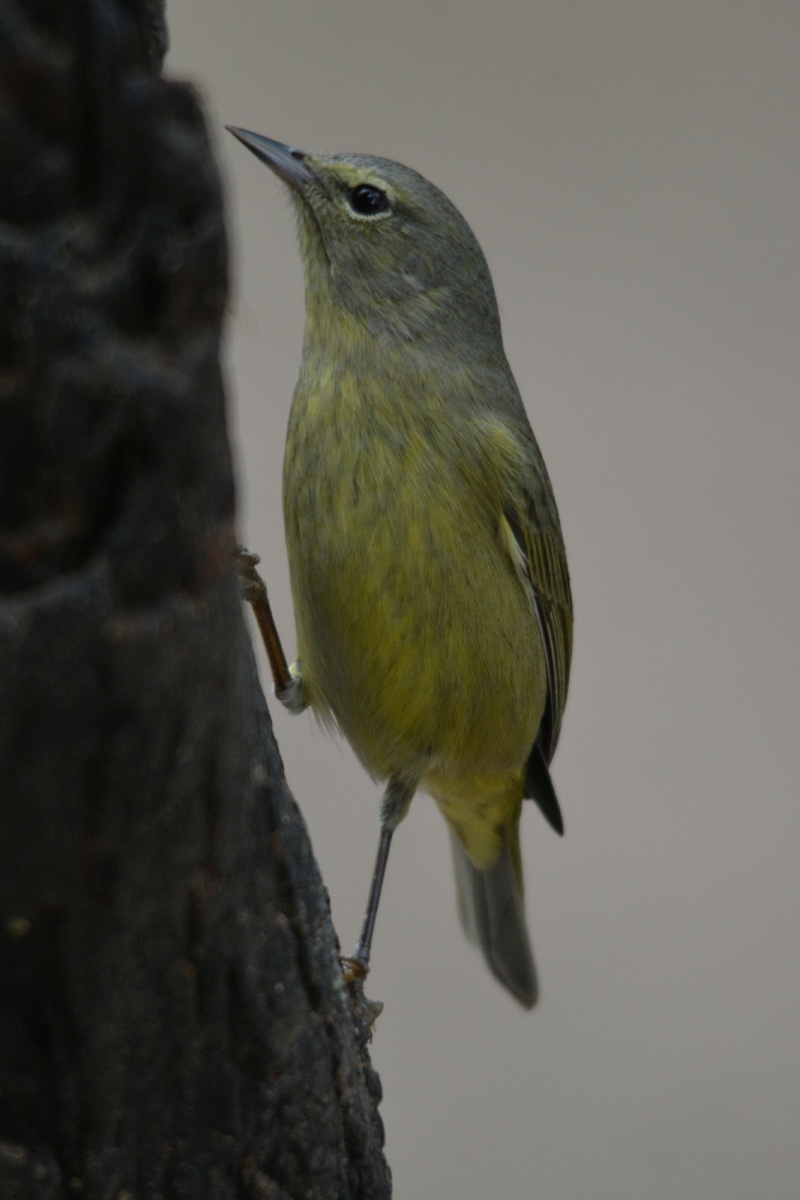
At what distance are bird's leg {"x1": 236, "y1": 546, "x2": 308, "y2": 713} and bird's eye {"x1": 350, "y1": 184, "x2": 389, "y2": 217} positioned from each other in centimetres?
65

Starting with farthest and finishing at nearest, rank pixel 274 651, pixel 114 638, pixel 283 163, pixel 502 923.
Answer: pixel 502 923, pixel 274 651, pixel 283 163, pixel 114 638

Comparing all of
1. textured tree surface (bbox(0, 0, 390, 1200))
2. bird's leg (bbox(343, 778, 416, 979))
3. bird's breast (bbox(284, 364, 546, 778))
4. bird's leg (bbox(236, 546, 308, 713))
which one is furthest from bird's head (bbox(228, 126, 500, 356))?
textured tree surface (bbox(0, 0, 390, 1200))

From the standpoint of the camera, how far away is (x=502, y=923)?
289 cm

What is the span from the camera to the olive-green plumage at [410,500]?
2.02 m

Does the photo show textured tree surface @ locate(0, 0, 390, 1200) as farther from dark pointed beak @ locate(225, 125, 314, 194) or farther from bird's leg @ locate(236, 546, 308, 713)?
dark pointed beak @ locate(225, 125, 314, 194)

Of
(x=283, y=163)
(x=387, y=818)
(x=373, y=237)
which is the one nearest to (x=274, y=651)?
(x=387, y=818)

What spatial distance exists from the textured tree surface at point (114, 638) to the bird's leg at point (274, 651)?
992mm

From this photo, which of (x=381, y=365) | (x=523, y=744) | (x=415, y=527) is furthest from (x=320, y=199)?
(x=523, y=744)

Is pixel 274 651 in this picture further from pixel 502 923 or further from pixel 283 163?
pixel 502 923

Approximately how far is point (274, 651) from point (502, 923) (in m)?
0.96

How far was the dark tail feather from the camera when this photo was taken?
2.87 metres

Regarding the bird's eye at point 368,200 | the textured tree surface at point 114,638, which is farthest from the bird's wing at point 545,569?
the textured tree surface at point 114,638

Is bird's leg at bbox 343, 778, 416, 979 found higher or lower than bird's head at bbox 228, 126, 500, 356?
lower

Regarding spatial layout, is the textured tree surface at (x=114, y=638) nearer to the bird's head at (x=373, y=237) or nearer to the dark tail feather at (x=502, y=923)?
the bird's head at (x=373, y=237)
